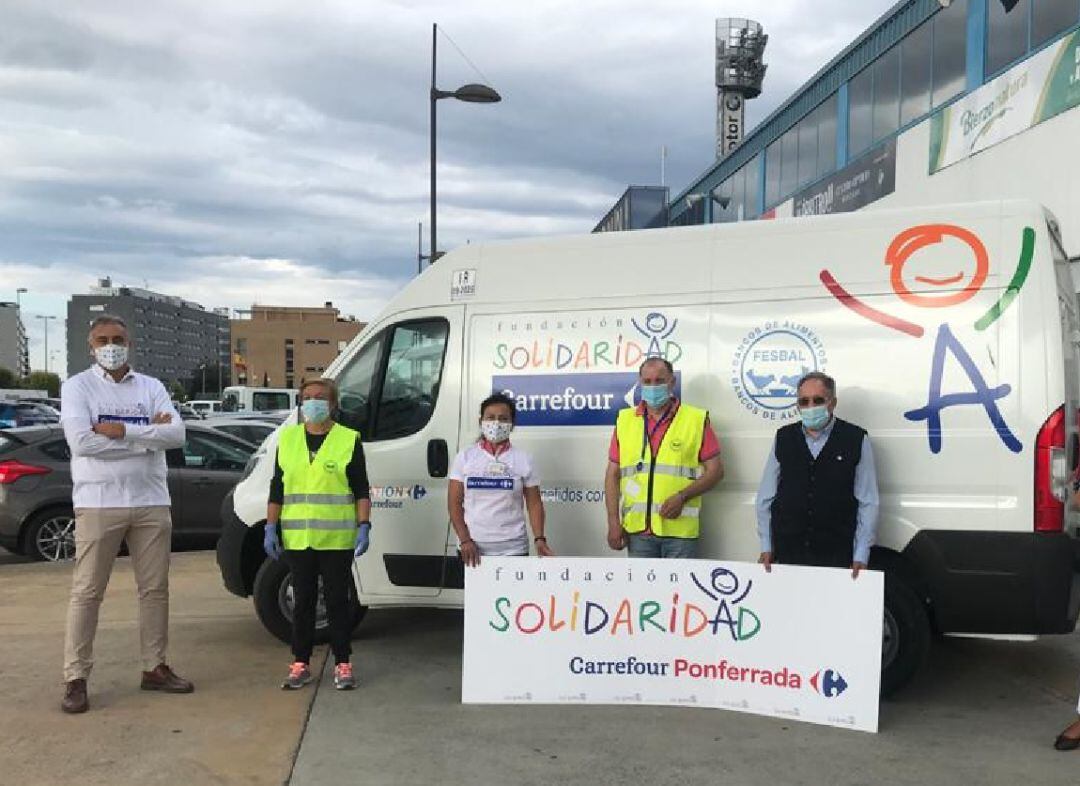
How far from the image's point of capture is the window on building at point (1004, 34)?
45.2ft

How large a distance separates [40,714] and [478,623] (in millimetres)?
2137

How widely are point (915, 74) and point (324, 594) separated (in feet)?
54.2

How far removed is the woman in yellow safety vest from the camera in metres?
4.84

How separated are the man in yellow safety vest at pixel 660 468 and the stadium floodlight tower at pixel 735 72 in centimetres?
4514

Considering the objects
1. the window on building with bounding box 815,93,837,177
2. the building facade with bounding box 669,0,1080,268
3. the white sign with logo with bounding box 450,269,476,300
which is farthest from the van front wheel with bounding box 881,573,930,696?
the window on building with bounding box 815,93,837,177

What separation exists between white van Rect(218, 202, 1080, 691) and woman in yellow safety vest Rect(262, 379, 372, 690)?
57 centimetres

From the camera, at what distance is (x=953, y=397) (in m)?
4.46

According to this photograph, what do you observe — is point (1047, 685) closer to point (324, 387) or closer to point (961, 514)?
point (961, 514)

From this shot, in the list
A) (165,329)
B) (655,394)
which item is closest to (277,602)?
(655,394)

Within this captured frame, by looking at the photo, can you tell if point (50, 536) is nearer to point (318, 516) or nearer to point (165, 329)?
point (318, 516)

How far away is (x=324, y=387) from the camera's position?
195 inches

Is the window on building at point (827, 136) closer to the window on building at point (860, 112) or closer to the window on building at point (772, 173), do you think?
the window on building at point (860, 112)

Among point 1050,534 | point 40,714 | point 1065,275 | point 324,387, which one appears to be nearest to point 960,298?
point 1065,275

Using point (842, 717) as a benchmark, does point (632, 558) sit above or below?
above
